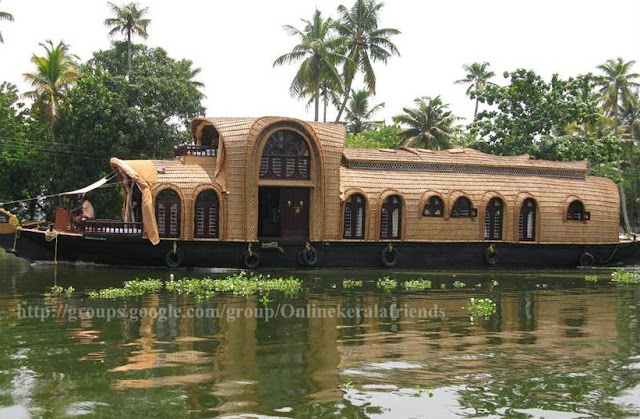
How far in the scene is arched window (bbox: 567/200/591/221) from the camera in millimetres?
18297

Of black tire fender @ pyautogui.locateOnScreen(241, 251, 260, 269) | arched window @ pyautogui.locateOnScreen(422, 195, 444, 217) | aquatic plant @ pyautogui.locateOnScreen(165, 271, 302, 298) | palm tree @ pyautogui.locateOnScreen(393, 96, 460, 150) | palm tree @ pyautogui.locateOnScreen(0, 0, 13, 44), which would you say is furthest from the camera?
palm tree @ pyautogui.locateOnScreen(393, 96, 460, 150)

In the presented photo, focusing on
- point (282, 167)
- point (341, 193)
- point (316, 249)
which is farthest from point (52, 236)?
point (341, 193)

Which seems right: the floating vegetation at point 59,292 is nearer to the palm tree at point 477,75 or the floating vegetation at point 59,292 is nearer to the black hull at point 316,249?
the black hull at point 316,249

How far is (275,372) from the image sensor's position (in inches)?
243

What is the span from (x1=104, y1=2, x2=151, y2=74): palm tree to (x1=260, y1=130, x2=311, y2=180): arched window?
15.3 metres

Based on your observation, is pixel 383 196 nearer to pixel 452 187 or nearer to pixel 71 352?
pixel 452 187

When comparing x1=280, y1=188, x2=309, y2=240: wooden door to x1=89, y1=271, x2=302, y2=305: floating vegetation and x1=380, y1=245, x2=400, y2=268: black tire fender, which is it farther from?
x1=89, y1=271, x2=302, y2=305: floating vegetation

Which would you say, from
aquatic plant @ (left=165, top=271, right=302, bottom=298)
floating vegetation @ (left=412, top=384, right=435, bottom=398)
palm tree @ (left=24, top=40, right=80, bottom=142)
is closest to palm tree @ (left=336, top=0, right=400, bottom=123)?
palm tree @ (left=24, top=40, right=80, bottom=142)

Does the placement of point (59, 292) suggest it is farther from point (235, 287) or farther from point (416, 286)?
point (416, 286)

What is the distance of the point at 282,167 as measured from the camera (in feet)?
53.0

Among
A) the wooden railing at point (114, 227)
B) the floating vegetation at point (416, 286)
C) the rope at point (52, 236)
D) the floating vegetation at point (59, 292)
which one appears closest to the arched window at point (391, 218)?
the floating vegetation at point (416, 286)

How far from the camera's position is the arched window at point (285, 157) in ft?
52.7

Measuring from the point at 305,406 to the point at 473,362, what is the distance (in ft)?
7.01

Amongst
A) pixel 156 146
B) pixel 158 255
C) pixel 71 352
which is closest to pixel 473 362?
pixel 71 352
